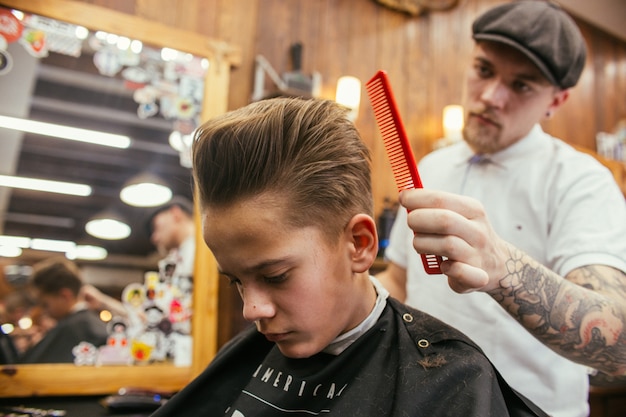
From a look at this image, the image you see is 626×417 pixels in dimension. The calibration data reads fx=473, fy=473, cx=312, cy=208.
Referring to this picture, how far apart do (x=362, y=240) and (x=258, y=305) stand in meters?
0.28

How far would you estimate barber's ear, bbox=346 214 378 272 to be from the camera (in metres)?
1.07

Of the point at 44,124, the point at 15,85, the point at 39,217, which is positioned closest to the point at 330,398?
the point at 39,217

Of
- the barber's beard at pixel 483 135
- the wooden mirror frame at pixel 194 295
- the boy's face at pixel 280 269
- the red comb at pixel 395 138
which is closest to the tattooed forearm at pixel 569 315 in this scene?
the red comb at pixel 395 138

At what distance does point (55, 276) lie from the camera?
6.47 feet

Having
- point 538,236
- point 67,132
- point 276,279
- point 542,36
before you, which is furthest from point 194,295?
point 542,36

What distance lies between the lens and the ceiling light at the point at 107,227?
6.81ft

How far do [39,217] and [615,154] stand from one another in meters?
5.20

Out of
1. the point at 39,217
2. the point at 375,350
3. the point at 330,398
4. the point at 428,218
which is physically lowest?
the point at 330,398

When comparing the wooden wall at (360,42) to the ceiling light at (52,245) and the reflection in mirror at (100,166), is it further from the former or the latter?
the ceiling light at (52,245)

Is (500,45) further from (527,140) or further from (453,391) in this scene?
(453,391)

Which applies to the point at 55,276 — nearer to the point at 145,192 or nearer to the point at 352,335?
the point at 145,192

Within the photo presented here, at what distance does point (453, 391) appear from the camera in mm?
939

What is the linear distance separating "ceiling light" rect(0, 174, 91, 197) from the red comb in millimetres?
1626

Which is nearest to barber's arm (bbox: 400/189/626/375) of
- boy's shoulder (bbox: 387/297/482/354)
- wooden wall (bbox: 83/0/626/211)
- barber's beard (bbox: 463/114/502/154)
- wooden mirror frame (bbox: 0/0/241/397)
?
boy's shoulder (bbox: 387/297/482/354)
